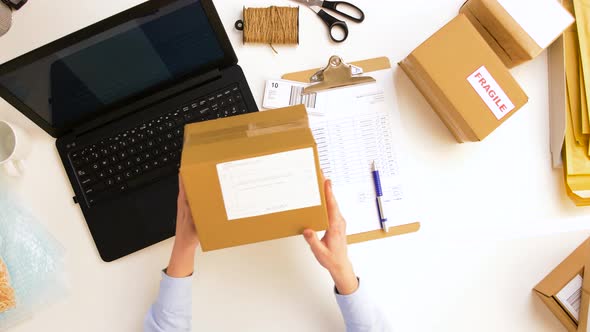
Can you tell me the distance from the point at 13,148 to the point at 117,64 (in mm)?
301

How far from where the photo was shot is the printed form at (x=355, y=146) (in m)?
0.85

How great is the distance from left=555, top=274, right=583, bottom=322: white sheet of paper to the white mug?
1089 millimetres

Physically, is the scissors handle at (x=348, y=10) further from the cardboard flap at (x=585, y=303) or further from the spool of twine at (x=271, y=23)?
the cardboard flap at (x=585, y=303)

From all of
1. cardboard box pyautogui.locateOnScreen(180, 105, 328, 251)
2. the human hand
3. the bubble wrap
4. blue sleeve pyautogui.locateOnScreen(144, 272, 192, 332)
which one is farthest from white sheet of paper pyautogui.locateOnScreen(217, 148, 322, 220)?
the bubble wrap

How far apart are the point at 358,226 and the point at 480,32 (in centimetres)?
45

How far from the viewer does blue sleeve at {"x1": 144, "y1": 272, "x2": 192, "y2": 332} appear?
2.50 ft

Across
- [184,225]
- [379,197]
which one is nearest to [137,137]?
[184,225]

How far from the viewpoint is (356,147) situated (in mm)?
851

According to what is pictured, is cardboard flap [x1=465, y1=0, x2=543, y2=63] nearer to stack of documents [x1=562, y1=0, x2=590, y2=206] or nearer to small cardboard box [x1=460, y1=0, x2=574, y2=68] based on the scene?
small cardboard box [x1=460, y1=0, x2=574, y2=68]

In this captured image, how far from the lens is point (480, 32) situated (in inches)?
31.9

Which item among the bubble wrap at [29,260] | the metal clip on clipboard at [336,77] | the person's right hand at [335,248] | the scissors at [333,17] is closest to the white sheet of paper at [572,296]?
the person's right hand at [335,248]

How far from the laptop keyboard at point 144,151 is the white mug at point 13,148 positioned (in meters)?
0.11

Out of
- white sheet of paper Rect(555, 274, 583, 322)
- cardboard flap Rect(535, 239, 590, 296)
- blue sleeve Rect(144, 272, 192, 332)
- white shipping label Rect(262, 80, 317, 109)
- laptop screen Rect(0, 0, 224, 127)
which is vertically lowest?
white sheet of paper Rect(555, 274, 583, 322)

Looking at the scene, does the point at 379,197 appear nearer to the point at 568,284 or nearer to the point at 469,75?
the point at 469,75
